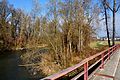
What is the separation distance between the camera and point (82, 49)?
119ft

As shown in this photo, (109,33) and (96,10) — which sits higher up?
(96,10)

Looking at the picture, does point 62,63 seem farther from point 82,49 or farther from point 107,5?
point 107,5

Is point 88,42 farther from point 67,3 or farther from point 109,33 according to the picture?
point 67,3

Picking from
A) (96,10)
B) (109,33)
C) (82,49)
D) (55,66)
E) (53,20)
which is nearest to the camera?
(55,66)

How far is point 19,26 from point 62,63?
55.2m

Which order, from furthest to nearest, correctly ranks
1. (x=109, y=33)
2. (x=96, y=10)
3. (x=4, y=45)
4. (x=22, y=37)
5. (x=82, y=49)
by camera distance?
1. (x=22, y=37)
2. (x=4, y=45)
3. (x=109, y=33)
4. (x=96, y=10)
5. (x=82, y=49)

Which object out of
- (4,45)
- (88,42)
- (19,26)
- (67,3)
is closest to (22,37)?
(19,26)

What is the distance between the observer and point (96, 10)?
127 feet

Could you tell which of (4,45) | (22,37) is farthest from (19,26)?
(4,45)

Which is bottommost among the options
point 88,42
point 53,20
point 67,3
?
point 88,42

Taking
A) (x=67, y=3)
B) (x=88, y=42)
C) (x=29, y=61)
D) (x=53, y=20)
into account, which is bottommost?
(x=29, y=61)

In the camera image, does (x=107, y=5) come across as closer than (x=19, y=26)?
Yes

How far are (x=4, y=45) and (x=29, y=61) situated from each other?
34635 mm

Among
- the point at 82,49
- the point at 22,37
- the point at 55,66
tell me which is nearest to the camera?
the point at 55,66
